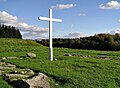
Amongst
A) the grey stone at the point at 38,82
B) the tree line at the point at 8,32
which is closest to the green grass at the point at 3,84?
the grey stone at the point at 38,82

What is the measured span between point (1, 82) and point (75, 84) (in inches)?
128

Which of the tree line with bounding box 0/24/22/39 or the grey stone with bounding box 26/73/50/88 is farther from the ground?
the tree line with bounding box 0/24/22/39

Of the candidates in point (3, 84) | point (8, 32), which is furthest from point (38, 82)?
point (8, 32)

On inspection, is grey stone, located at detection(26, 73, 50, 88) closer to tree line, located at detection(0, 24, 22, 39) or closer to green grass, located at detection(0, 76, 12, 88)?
green grass, located at detection(0, 76, 12, 88)

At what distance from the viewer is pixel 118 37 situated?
7888 centimetres

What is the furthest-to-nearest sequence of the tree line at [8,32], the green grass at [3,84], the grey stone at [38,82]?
1. the tree line at [8,32]
2. the green grass at [3,84]
3. the grey stone at [38,82]

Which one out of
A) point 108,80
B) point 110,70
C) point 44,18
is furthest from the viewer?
point 44,18

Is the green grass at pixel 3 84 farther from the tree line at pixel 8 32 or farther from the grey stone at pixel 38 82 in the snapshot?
the tree line at pixel 8 32

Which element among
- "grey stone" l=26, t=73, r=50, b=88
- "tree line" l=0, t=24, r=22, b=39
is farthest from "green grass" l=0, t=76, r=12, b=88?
"tree line" l=0, t=24, r=22, b=39

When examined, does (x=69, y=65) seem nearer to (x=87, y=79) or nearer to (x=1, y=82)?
(x=87, y=79)

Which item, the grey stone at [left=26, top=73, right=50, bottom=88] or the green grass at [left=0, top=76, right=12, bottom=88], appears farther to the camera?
the green grass at [left=0, top=76, right=12, bottom=88]

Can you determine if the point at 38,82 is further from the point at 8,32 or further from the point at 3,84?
the point at 8,32

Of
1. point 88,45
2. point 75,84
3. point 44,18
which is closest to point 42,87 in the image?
point 75,84

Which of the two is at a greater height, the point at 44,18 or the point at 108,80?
the point at 44,18
